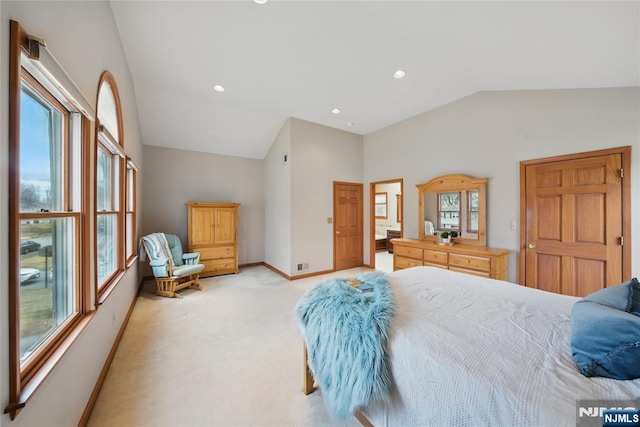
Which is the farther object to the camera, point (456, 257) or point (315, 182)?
point (315, 182)

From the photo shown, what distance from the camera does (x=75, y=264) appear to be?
62.3 inches

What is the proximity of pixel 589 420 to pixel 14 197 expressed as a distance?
215 centimetres

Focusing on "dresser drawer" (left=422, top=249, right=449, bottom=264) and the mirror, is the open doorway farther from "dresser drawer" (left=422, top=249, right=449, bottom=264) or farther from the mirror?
"dresser drawer" (left=422, top=249, right=449, bottom=264)

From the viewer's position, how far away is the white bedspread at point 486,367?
0.81m

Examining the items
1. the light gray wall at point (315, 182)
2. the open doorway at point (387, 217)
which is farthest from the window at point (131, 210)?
the open doorway at point (387, 217)

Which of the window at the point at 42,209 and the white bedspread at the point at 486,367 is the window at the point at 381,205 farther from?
the window at the point at 42,209

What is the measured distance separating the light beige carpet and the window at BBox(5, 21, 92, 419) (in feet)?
2.35

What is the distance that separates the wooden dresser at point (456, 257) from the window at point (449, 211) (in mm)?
387

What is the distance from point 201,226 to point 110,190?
2129 mm

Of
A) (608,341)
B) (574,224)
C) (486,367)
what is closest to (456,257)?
(574,224)

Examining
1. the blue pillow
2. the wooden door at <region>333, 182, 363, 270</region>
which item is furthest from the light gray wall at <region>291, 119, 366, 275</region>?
the blue pillow

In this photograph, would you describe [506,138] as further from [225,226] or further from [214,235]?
[214,235]

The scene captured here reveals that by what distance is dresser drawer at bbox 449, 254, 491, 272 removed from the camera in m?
3.10

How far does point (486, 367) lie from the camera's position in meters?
0.95
